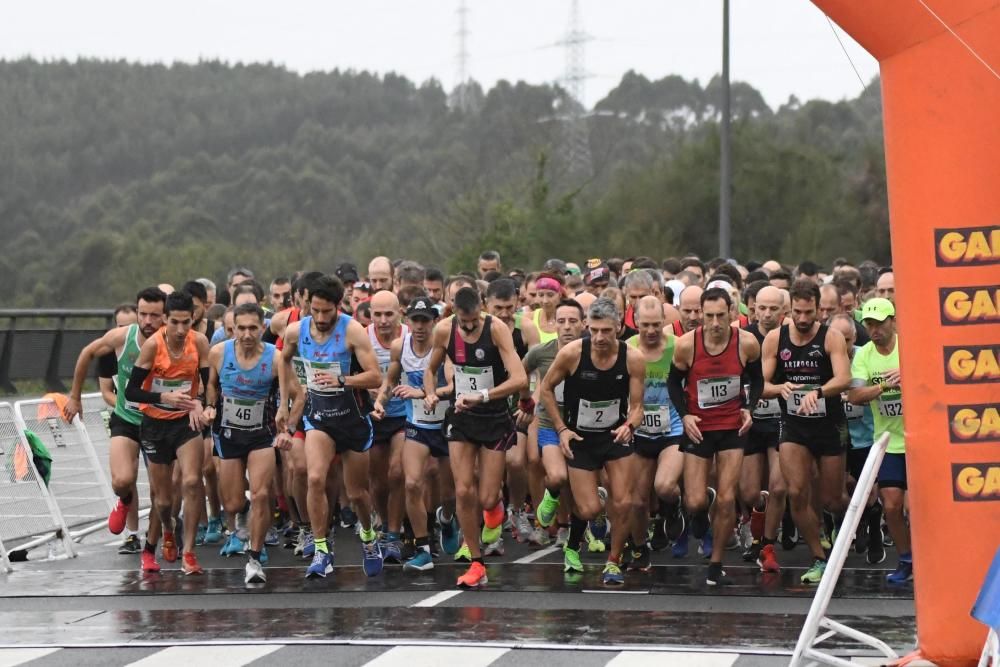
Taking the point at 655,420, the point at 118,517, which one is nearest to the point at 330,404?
the point at 655,420

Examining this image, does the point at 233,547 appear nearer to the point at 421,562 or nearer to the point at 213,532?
the point at 213,532

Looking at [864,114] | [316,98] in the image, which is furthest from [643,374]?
[316,98]

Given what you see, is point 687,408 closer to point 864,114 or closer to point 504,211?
point 504,211

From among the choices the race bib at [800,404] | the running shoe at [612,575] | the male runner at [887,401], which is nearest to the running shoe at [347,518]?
the running shoe at [612,575]

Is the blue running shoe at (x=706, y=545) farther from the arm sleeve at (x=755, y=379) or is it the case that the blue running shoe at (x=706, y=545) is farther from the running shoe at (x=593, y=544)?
the arm sleeve at (x=755, y=379)

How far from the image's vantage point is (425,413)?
489 inches

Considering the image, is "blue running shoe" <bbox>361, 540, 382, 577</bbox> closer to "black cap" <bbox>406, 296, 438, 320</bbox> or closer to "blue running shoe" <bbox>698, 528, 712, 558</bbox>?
"black cap" <bbox>406, 296, 438, 320</bbox>

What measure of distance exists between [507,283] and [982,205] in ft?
19.5

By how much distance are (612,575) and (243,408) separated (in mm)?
3122

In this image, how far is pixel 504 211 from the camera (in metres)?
51.7

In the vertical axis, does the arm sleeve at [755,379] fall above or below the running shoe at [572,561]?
above

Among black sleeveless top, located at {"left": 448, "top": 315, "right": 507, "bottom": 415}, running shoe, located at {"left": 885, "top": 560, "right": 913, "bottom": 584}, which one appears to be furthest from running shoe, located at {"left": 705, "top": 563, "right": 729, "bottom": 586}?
black sleeveless top, located at {"left": 448, "top": 315, "right": 507, "bottom": 415}

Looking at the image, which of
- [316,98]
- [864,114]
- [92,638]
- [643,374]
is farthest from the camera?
[316,98]

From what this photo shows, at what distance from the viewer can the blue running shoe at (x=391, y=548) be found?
12602 millimetres
